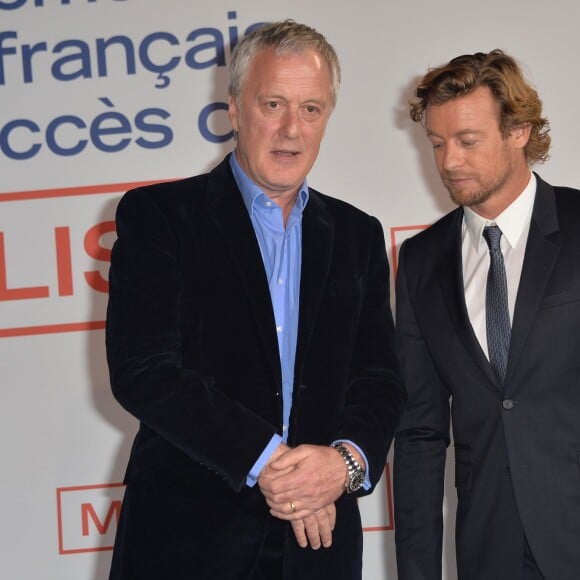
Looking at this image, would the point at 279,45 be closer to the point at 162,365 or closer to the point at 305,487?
the point at 162,365

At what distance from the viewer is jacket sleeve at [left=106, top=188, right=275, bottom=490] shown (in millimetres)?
2129

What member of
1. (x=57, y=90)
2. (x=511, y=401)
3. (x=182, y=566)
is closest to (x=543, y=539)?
(x=511, y=401)

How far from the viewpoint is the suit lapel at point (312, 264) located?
2.34 meters

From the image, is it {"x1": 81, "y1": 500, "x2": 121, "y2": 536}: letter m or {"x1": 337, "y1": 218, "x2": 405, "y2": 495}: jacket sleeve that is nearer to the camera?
{"x1": 337, "y1": 218, "x2": 405, "y2": 495}: jacket sleeve

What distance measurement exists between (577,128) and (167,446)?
2.44 m

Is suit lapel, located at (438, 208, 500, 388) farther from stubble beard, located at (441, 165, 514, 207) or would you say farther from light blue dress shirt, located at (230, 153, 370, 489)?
light blue dress shirt, located at (230, 153, 370, 489)

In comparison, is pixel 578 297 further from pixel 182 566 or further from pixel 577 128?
pixel 577 128

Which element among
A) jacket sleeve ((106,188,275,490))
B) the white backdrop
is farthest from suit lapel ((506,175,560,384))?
the white backdrop

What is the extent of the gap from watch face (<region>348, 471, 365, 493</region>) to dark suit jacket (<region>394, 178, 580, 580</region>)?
507 mm

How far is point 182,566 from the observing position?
222 centimetres

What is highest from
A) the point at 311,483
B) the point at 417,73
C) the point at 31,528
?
the point at 417,73

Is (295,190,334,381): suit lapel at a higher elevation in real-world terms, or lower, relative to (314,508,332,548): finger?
higher

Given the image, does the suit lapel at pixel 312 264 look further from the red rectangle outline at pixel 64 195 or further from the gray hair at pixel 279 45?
the red rectangle outline at pixel 64 195

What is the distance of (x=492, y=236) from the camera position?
2750mm
